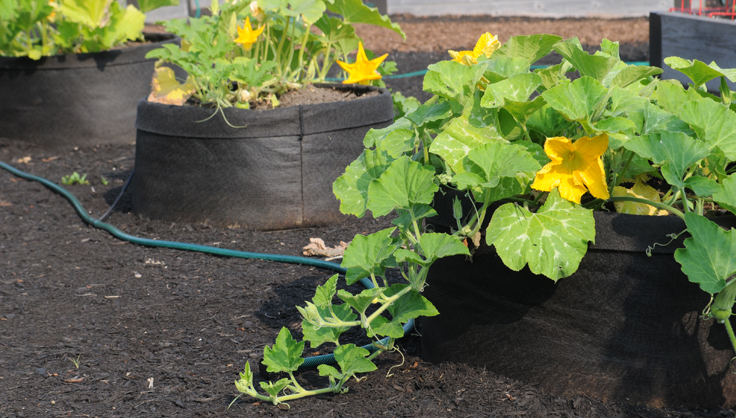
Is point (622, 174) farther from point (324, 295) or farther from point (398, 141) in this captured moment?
point (324, 295)

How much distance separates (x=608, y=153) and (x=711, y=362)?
47 cm

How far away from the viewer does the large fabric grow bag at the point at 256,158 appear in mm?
2596

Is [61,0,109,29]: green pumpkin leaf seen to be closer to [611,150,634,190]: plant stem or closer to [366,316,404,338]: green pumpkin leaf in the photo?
[366,316,404,338]: green pumpkin leaf

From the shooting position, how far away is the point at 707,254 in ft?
3.84

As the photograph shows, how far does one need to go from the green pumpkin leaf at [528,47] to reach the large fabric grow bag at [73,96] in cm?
317

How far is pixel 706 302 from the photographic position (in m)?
1.27

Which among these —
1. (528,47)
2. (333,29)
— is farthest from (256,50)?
(528,47)

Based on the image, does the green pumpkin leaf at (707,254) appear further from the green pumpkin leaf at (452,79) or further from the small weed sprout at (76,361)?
the small weed sprout at (76,361)

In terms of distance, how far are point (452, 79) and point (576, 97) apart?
0.28 metres

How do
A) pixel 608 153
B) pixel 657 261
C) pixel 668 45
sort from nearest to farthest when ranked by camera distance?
pixel 657 261 < pixel 608 153 < pixel 668 45

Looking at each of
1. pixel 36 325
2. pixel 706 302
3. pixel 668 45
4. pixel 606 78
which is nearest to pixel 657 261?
pixel 706 302

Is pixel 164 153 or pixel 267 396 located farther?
pixel 164 153

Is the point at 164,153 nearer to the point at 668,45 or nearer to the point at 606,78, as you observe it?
the point at 606,78

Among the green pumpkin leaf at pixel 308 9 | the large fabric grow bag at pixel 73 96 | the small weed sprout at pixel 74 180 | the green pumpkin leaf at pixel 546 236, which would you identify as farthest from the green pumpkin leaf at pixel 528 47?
the large fabric grow bag at pixel 73 96
